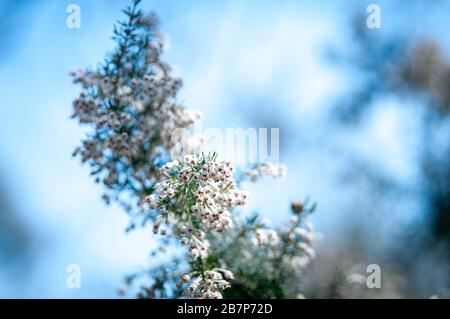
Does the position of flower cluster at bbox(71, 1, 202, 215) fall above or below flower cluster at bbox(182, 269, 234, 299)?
above

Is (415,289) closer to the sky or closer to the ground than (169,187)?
closer to the ground

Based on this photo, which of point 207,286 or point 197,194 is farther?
point 207,286

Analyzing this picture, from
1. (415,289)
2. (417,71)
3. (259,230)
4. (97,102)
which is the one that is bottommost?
(415,289)

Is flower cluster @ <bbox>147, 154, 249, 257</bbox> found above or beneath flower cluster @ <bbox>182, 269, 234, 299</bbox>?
above

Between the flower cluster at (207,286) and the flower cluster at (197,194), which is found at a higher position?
the flower cluster at (197,194)

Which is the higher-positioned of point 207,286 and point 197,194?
point 197,194

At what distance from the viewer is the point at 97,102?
337cm

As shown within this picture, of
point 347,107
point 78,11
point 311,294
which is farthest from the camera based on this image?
point 347,107

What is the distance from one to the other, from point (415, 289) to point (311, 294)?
114 centimetres

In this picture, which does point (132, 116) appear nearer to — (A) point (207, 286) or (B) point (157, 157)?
(B) point (157, 157)

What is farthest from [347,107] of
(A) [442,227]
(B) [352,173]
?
(A) [442,227]

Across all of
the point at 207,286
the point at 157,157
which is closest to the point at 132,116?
the point at 157,157
